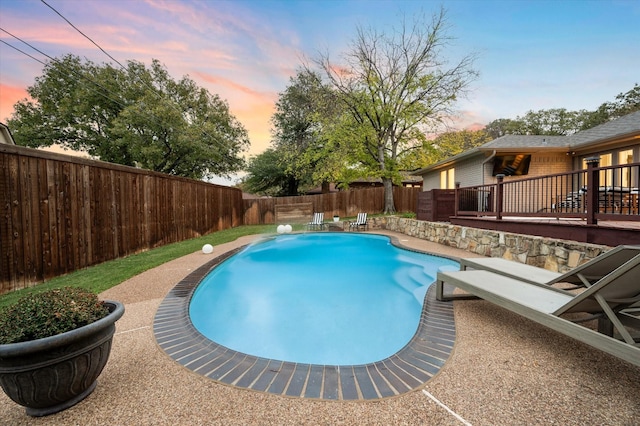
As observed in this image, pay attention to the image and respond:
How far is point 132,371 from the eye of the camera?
7.54ft

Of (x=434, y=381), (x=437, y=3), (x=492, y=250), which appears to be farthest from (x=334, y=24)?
(x=434, y=381)

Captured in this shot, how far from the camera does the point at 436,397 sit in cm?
194

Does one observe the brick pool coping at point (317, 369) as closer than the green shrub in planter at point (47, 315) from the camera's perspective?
No

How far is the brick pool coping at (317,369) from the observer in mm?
2045

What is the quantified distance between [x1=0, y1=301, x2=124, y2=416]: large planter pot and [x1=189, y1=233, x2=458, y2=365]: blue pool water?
65.0 inches

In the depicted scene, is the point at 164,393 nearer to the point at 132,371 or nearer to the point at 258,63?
the point at 132,371

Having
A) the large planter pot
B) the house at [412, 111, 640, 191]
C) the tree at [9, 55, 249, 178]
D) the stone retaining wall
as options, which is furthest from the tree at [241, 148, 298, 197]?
the large planter pot

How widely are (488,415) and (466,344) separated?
3.22ft

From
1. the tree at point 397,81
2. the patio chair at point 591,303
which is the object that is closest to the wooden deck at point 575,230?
the patio chair at point 591,303

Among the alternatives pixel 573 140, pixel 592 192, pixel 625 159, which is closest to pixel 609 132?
pixel 625 159

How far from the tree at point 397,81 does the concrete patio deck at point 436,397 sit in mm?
13200

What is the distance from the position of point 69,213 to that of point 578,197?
42.2ft

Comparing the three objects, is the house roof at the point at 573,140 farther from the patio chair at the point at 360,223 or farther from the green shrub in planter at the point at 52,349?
the green shrub in planter at the point at 52,349

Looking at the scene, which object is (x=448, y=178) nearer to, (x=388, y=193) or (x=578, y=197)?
(x=388, y=193)
